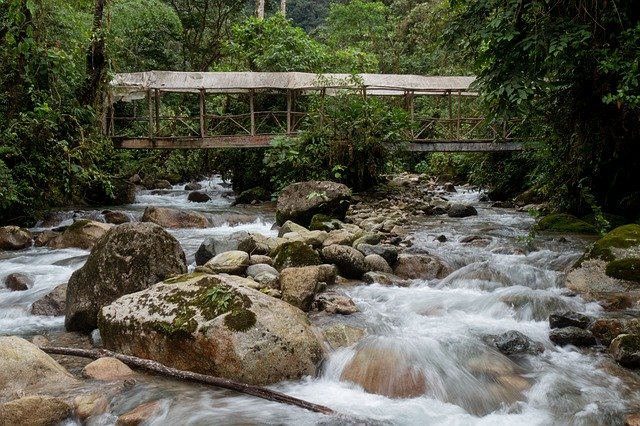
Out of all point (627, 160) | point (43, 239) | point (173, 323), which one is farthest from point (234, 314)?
point (627, 160)

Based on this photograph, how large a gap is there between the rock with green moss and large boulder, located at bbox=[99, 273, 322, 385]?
2150mm

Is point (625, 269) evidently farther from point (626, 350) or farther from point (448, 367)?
point (448, 367)

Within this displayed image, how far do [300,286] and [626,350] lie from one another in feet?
9.47

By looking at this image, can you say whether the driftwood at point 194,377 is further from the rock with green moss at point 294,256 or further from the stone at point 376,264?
the stone at point 376,264

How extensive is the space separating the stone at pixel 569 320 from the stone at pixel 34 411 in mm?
4083

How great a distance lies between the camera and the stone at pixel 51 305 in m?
5.94

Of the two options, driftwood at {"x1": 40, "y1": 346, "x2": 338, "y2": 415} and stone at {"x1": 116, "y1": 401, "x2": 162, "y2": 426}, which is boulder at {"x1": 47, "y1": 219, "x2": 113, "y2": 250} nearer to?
driftwood at {"x1": 40, "y1": 346, "x2": 338, "y2": 415}

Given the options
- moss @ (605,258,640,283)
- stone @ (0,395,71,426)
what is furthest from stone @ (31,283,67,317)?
moss @ (605,258,640,283)

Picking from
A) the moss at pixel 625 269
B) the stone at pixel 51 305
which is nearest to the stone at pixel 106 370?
the stone at pixel 51 305

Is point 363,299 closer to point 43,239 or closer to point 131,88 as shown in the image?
point 43,239

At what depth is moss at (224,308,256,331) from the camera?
13.8ft

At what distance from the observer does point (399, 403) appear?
3990 mm

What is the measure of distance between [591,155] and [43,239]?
889cm

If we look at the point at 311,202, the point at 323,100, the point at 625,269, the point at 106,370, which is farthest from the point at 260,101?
the point at 106,370
